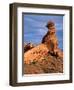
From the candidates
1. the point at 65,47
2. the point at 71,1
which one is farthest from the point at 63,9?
the point at 65,47

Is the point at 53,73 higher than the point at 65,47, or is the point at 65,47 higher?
the point at 65,47

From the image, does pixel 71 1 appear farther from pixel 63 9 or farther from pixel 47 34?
pixel 47 34

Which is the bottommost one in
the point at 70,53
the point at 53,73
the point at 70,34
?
the point at 53,73

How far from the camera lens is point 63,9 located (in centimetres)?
206

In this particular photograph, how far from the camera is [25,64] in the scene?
6.41 ft

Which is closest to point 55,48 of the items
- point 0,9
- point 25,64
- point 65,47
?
point 65,47

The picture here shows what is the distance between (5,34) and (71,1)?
22.1 inches

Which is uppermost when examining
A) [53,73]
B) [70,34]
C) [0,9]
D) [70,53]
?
[0,9]

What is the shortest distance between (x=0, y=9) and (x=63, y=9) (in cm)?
45

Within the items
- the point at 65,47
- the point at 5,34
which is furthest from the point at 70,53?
the point at 5,34

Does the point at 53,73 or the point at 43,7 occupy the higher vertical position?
the point at 43,7

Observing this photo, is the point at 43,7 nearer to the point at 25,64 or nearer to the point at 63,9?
the point at 63,9

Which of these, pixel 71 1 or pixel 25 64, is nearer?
pixel 25 64

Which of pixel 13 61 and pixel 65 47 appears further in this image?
pixel 65 47
